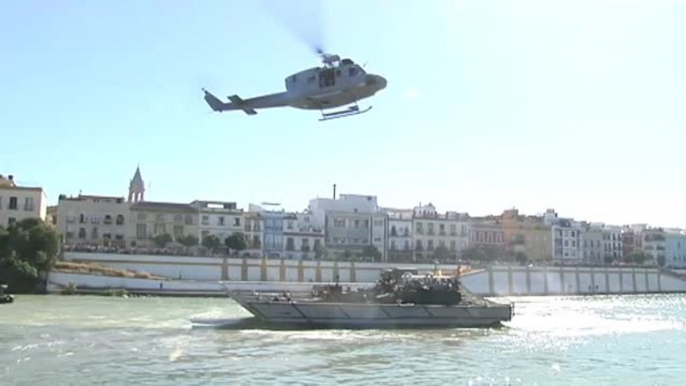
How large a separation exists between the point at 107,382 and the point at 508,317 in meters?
Answer: 31.6

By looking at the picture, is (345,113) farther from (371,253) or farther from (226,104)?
(371,253)

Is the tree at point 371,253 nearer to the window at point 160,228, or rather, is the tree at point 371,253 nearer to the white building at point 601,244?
the window at point 160,228

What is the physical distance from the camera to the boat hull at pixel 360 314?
44844 millimetres

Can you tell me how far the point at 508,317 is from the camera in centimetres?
5097

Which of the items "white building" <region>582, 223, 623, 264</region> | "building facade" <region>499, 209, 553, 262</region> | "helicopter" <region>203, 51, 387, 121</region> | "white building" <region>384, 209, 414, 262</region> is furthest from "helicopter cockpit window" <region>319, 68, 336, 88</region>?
"white building" <region>582, 223, 623, 264</region>

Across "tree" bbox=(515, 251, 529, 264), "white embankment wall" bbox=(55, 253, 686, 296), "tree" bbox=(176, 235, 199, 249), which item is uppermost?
"tree" bbox=(176, 235, 199, 249)

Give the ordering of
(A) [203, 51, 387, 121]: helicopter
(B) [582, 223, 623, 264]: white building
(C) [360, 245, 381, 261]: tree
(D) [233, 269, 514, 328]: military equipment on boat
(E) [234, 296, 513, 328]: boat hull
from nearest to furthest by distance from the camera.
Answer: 1. (A) [203, 51, 387, 121]: helicopter
2. (E) [234, 296, 513, 328]: boat hull
3. (D) [233, 269, 514, 328]: military equipment on boat
4. (C) [360, 245, 381, 261]: tree
5. (B) [582, 223, 623, 264]: white building

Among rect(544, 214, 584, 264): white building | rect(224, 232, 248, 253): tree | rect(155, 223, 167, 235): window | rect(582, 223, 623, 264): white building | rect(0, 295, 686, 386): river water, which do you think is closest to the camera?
rect(0, 295, 686, 386): river water

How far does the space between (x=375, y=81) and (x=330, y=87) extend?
1824mm

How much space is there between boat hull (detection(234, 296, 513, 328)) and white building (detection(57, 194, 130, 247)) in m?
62.7

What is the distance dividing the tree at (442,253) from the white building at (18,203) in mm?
56820

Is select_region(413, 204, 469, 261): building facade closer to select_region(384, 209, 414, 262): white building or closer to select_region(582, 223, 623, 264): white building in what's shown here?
select_region(384, 209, 414, 262): white building

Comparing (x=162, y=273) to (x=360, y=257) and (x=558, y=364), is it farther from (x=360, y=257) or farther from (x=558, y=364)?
(x=558, y=364)

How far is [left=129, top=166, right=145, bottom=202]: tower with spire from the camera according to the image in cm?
12169
